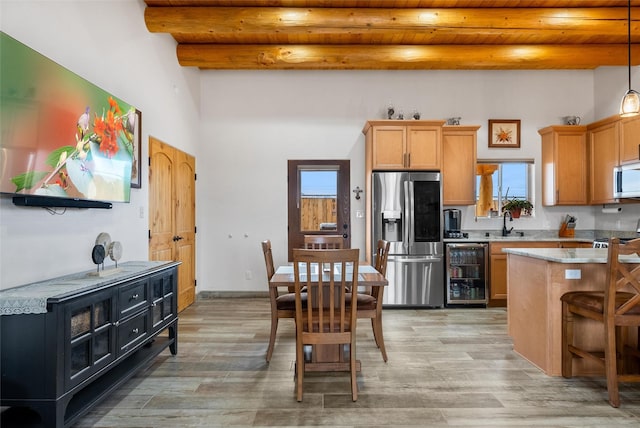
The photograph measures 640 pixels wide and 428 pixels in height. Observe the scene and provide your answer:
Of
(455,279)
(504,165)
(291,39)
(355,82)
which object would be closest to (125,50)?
(291,39)

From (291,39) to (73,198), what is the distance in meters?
3.53

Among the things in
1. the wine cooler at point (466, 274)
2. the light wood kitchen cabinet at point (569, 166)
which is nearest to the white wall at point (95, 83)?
the wine cooler at point (466, 274)

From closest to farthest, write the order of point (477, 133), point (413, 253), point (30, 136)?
point (30, 136)
point (413, 253)
point (477, 133)

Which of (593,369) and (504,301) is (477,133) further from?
(593,369)

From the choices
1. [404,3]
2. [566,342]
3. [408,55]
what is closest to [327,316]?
[566,342]

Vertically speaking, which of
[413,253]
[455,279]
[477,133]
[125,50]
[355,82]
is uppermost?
[355,82]

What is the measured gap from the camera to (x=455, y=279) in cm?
496

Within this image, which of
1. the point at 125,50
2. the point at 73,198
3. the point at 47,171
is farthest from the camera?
the point at 125,50

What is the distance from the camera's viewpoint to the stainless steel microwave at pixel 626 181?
4336 millimetres

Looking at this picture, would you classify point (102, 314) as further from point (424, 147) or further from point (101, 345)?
point (424, 147)

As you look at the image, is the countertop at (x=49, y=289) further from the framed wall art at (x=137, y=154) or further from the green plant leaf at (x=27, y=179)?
the framed wall art at (x=137, y=154)

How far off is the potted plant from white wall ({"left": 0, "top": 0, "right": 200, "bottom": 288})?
4.67 m

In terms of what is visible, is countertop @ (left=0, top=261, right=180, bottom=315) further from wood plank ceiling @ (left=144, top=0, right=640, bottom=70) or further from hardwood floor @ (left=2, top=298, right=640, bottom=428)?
wood plank ceiling @ (left=144, top=0, right=640, bottom=70)

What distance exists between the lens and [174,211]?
4637 mm
